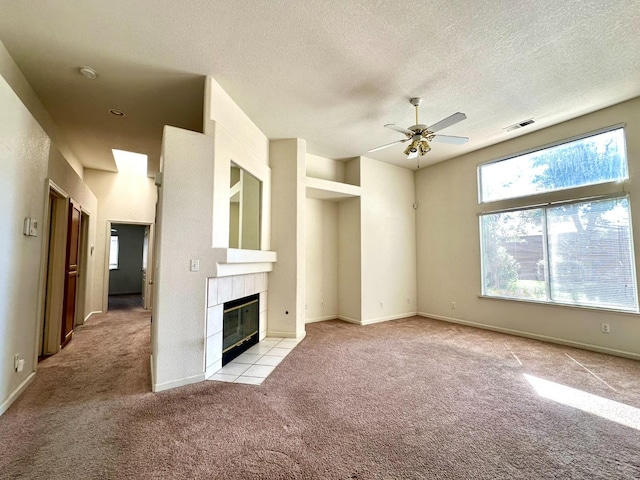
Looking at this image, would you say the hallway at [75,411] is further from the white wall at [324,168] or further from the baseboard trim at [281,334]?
the white wall at [324,168]

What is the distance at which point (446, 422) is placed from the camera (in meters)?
2.20

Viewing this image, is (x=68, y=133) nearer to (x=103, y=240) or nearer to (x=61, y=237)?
(x=61, y=237)

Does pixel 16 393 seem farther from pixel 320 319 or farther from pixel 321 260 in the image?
pixel 321 260

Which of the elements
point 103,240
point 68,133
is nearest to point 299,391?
point 68,133

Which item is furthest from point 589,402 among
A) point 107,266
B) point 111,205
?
point 111,205

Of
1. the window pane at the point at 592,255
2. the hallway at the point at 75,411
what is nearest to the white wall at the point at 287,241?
the hallway at the point at 75,411

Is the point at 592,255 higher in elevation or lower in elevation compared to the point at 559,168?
lower

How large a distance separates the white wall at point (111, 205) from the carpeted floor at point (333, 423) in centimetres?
310

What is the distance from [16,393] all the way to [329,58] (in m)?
4.17

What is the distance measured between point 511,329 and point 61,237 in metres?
6.81

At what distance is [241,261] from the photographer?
338cm

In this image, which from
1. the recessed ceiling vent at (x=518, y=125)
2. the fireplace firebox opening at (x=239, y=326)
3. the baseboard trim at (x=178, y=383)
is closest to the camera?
the baseboard trim at (x=178, y=383)

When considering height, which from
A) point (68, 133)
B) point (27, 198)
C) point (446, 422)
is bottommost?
point (446, 422)

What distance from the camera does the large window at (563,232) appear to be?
3.75 m
